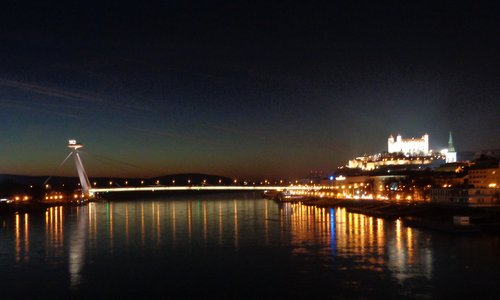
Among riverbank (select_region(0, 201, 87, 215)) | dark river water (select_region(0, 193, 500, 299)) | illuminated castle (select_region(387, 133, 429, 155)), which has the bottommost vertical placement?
dark river water (select_region(0, 193, 500, 299))

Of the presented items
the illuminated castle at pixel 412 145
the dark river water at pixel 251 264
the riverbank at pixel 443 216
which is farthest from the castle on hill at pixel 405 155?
the dark river water at pixel 251 264

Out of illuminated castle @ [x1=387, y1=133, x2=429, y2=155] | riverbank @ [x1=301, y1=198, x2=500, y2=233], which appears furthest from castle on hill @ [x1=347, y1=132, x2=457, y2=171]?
riverbank @ [x1=301, y1=198, x2=500, y2=233]

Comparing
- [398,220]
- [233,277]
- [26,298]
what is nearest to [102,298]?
[26,298]

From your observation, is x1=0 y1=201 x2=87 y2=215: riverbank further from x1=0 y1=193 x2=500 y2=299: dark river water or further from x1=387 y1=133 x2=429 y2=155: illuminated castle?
x1=387 y1=133 x2=429 y2=155: illuminated castle

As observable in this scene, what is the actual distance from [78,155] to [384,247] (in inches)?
1182

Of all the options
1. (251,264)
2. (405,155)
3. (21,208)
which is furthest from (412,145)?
(251,264)

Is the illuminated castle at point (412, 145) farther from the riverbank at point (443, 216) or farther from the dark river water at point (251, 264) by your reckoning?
the dark river water at point (251, 264)

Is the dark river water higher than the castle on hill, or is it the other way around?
the castle on hill

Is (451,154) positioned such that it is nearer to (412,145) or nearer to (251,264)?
(412,145)

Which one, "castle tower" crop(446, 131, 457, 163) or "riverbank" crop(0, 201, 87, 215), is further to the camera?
"castle tower" crop(446, 131, 457, 163)

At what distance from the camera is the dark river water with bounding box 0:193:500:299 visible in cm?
734

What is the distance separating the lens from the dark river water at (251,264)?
7.34m

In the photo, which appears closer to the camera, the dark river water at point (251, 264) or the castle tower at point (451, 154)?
the dark river water at point (251, 264)

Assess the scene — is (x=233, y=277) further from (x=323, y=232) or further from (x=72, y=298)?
(x=323, y=232)
